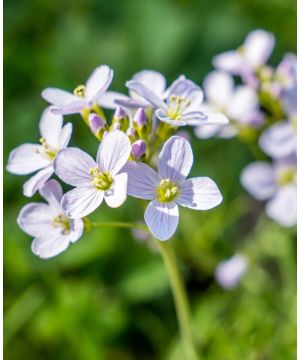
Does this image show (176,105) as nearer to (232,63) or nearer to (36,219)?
(36,219)

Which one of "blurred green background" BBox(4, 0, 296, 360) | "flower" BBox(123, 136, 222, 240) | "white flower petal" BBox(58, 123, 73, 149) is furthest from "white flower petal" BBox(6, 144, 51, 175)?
"blurred green background" BBox(4, 0, 296, 360)

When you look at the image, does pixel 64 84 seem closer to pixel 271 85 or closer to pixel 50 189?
pixel 271 85

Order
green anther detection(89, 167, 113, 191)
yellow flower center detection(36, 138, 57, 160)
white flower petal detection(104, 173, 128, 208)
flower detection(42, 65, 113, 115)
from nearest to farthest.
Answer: white flower petal detection(104, 173, 128, 208) < green anther detection(89, 167, 113, 191) < flower detection(42, 65, 113, 115) < yellow flower center detection(36, 138, 57, 160)

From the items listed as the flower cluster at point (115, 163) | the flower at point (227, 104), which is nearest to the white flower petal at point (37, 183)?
the flower cluster at point (115, 163)

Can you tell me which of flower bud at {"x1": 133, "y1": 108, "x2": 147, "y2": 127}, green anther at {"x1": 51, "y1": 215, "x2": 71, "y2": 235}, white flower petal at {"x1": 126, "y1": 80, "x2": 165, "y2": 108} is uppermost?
white flower petal at {"x1": 126, "y1": 80, "x2": 165, "y2": 108}

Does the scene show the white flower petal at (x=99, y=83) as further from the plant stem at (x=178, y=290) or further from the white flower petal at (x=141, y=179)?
the plant stem at (x=178, y=290)

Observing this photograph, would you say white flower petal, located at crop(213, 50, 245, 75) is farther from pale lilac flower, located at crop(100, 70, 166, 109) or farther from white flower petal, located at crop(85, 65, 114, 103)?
white flower petal, located at crop(85, 65, 114, 103)
